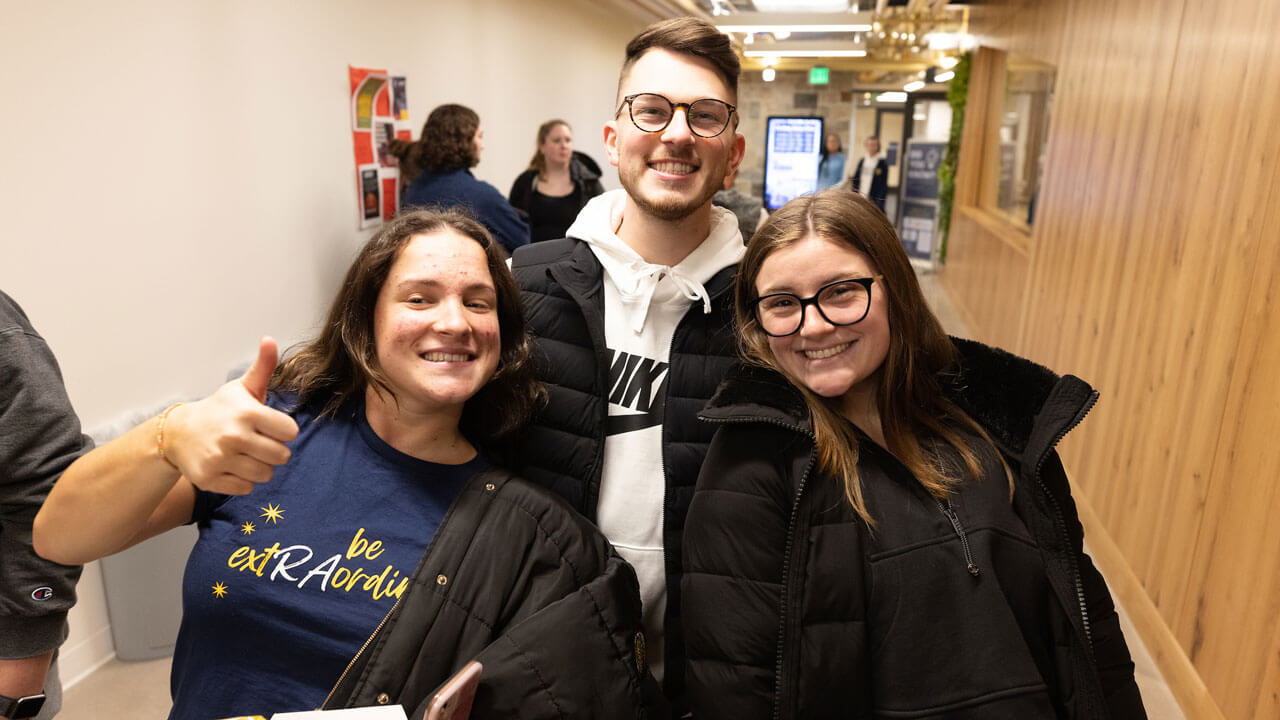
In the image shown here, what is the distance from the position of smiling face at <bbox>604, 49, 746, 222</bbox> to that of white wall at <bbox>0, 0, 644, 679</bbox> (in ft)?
2.65

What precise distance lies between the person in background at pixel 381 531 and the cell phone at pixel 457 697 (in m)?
0.04

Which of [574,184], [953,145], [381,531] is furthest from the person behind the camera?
[953,145]

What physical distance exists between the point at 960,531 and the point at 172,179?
114 inches

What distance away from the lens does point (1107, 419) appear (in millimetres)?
3576

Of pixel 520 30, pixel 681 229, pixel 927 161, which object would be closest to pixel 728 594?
pixel 681 229

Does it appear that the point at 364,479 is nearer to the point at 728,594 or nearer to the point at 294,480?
the point at 294,480

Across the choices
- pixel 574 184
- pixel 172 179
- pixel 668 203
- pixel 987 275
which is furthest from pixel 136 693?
pixel 987 275

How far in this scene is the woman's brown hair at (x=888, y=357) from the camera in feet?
4.56

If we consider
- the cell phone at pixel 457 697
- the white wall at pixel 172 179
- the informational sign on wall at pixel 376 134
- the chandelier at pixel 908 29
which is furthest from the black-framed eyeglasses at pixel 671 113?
the chandelier at pixel 908 29

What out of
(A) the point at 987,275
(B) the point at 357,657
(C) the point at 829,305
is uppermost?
(C) the point at 829,305

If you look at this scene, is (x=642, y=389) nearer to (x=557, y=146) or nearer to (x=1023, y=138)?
(x=557, y=146)

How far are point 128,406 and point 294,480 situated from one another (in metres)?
1.93

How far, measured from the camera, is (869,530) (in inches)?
52.7

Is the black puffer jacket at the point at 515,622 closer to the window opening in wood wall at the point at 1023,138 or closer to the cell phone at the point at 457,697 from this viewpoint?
the cell phone at the point at 457,697
